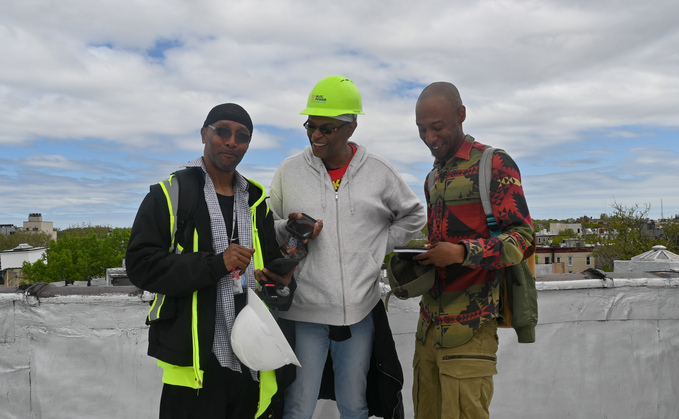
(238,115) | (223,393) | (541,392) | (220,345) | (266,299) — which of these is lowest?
(541,392)

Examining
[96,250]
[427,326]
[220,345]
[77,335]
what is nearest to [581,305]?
[427,326]

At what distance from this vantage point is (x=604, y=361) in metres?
3.76

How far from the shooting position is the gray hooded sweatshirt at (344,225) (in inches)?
106

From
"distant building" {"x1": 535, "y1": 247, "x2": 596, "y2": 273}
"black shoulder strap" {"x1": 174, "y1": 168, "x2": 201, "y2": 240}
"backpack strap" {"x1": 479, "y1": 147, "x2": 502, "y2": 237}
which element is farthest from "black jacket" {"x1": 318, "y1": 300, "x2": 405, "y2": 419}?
"distant building" {"x1": 535, "y1": 247, "x2": 596, "y2": 273}

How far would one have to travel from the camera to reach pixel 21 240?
8300cm

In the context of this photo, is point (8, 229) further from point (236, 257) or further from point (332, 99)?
point (236, 257)

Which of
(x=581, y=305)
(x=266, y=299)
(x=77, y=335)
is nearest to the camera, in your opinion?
(x=266, y=299)

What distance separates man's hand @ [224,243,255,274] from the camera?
2195mm

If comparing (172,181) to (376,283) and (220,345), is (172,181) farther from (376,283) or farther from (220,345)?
(376,283)

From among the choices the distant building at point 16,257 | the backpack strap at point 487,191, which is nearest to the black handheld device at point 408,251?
the backpack strap at point 487,191

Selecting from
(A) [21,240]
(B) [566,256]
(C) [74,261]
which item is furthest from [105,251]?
(B) [566,256]

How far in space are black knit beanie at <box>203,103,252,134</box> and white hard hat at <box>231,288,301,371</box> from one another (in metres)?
0.78

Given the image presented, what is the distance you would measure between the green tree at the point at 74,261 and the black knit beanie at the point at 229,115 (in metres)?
54.8

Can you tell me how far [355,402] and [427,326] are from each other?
1.98 feet
